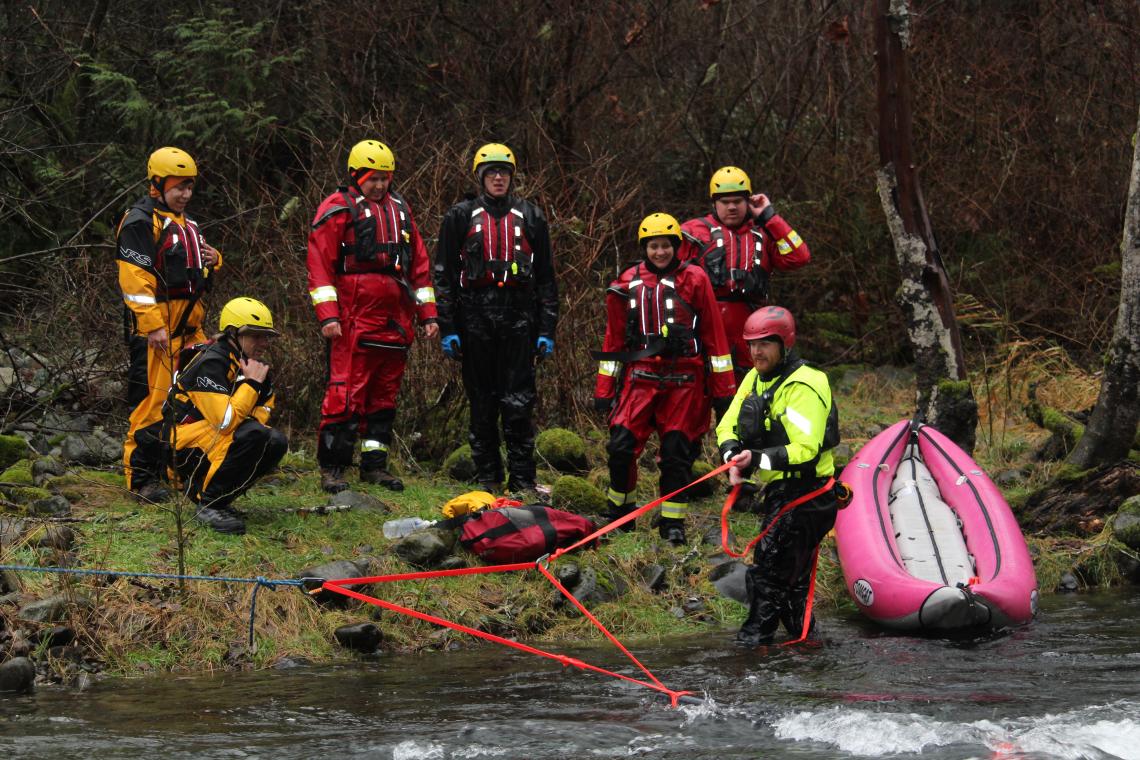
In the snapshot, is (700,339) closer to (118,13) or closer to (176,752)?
(176,752)

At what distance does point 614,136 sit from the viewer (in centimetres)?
1434

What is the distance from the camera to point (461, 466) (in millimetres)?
9359

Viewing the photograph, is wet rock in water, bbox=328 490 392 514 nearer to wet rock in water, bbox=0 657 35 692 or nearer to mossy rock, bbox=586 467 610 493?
mossy rock, bbox=586 467 610 493

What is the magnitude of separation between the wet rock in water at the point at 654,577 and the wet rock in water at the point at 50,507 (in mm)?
3404

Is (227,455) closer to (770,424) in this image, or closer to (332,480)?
(332,480)

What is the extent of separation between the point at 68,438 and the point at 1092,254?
1012cm

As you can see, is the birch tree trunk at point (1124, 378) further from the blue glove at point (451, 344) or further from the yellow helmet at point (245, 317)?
the yellow helmet at point (245, 317)

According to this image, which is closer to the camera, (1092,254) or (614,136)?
(1092,254)

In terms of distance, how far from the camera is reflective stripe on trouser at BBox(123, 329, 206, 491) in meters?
7.87

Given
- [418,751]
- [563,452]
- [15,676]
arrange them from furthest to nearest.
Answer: [563,452] → [15,676] → [418,751]

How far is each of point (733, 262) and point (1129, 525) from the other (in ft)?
10.1

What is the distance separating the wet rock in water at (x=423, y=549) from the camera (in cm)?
736

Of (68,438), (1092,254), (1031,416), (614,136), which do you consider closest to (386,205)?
→ (68,438)

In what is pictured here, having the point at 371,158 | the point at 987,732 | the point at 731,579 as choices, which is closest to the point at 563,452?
the point at 731,579
